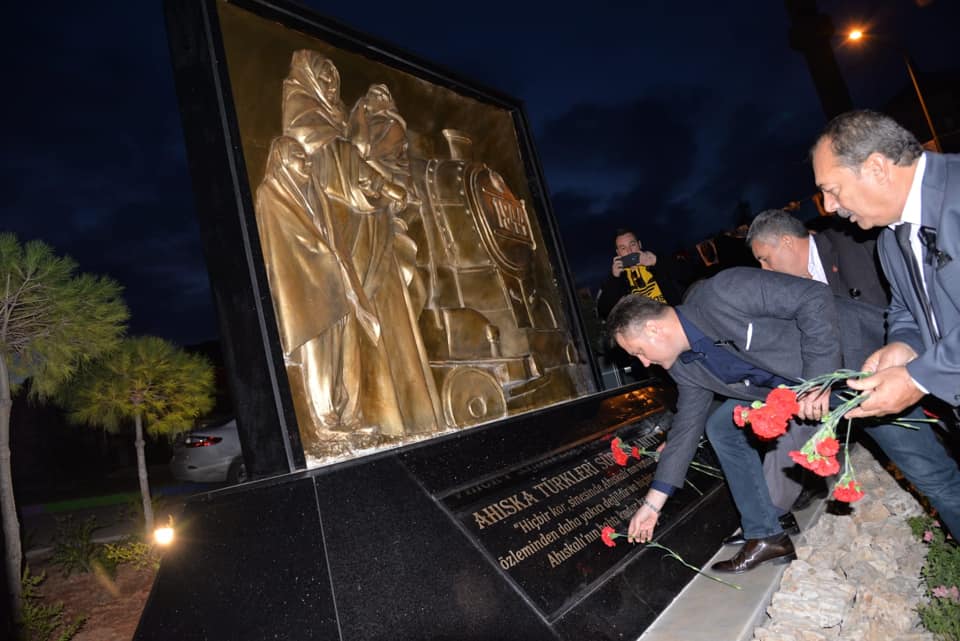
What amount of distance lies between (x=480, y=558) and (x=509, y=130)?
14.1 feet

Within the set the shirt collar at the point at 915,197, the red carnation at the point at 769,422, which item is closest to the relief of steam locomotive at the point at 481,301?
the red carnation at the point at 769,422

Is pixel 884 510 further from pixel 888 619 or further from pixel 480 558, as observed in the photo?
pixel 480 558

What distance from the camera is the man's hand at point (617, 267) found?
16.8ft

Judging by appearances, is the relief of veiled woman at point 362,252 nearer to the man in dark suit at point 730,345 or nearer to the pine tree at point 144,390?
the man in dark suit at point 730,345

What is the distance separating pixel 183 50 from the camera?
308cm

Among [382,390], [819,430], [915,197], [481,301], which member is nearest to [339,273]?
[382,390]

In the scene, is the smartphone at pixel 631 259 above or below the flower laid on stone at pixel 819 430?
above

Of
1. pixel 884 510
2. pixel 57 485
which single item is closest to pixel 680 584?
pixel 884 510

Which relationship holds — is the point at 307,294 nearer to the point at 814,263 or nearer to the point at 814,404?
the point at 814,404

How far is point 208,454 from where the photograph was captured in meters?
7.08

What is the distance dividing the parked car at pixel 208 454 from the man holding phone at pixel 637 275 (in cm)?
483

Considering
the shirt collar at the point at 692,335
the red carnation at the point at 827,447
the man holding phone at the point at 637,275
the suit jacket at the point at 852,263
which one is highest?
the man holding phone at the point at 637,275

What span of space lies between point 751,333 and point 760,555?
3.58ft

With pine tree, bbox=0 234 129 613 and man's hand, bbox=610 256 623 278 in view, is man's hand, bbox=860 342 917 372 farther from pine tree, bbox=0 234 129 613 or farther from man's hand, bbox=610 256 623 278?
pine tree, bbox=0 234 129 613
